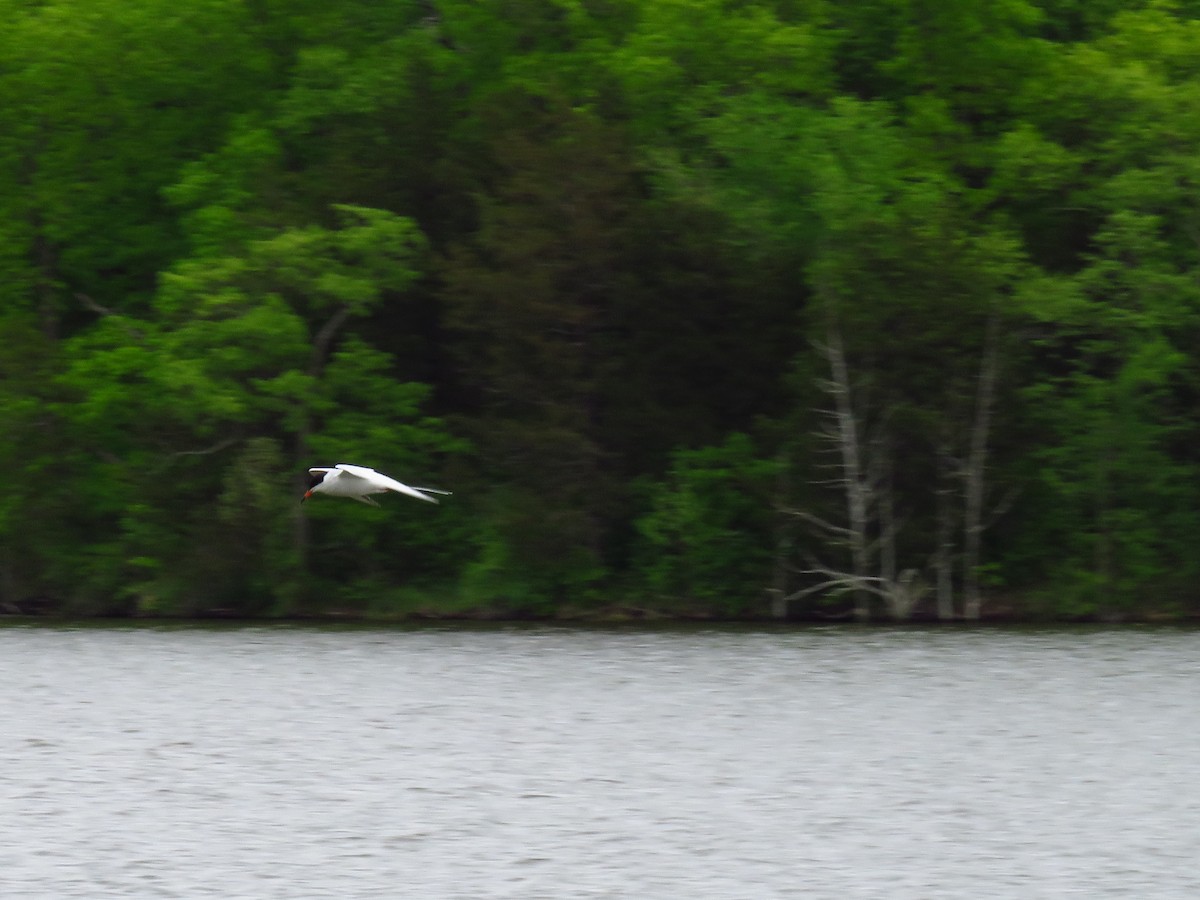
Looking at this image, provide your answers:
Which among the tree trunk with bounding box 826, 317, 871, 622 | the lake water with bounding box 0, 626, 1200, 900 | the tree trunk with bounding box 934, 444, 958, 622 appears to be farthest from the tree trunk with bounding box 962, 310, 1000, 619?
the lake water with bounding box 0, 626, 1200, 900

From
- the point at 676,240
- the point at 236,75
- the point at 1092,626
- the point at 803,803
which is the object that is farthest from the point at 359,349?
the point at 803,803

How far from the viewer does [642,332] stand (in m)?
36.8

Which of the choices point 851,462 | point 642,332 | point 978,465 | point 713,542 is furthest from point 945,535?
point 642,332

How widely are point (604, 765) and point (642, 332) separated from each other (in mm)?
16218

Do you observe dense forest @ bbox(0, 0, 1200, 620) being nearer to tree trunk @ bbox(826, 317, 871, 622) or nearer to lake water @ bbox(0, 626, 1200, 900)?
tree trunk @ bbox(826, 317, 871, 622)

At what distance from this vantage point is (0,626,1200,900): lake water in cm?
1669

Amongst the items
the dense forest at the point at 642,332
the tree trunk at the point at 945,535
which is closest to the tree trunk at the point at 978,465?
the dense forest at the point at 642,332

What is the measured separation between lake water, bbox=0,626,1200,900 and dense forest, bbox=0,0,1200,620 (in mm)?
2873

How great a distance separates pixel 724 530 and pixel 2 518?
13.2m

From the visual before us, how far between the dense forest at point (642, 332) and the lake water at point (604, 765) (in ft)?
9.42

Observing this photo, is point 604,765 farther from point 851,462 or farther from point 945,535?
point 945,535

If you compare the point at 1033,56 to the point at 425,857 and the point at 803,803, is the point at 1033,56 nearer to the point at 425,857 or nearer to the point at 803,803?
the point at 803,803

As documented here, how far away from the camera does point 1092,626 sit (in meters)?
33.2

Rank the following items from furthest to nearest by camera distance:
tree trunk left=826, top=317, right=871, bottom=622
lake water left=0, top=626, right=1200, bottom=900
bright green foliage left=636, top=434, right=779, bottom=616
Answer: bright green foliage left=636, top=434, right=779, bottom=616 < tree trunk left=826, top=317, right=871, bottom=622 < lake water left=0, top=626, right=1200, bottom=900
